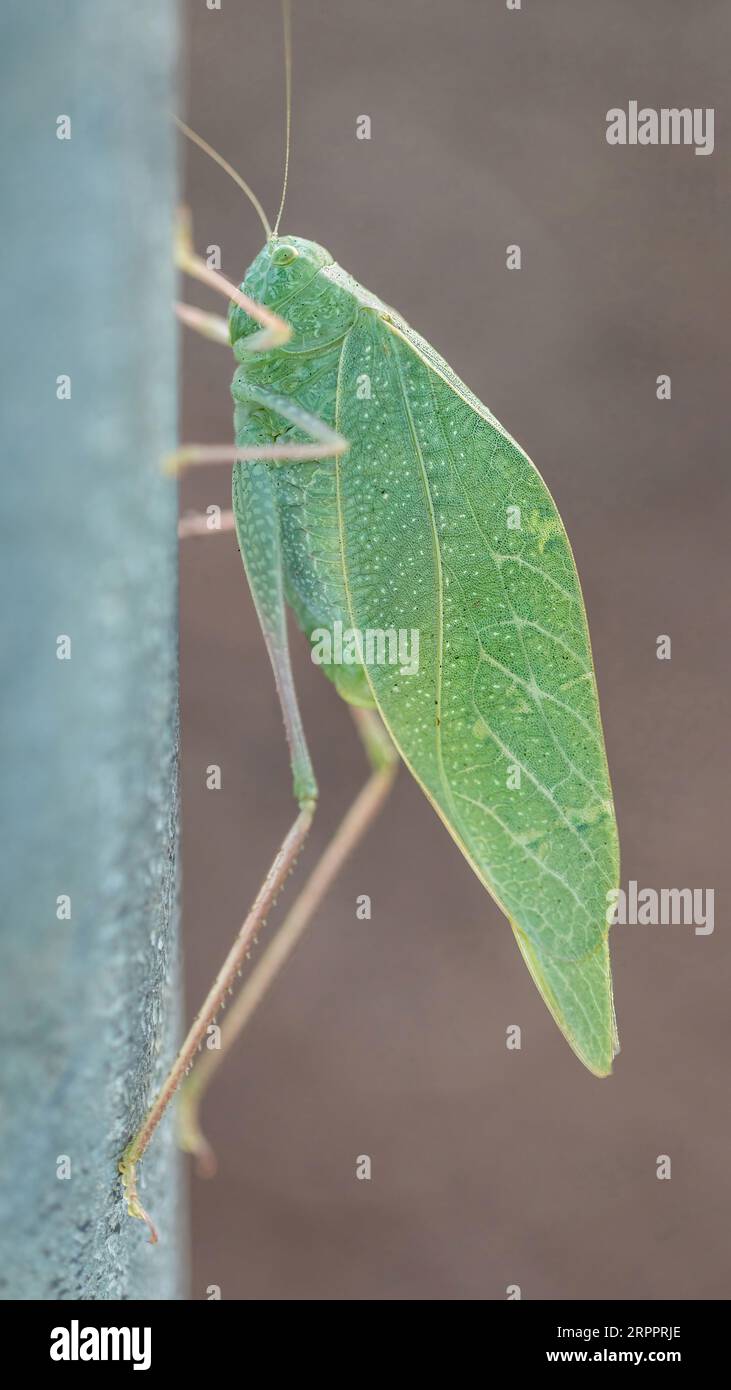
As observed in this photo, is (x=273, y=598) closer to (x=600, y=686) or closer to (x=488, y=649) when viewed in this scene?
(x=488, y=649)

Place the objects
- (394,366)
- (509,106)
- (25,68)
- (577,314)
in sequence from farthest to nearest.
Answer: (577,314)
(509,106)
(394,366)
(25,68)

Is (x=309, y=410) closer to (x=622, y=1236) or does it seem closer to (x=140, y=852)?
(x=140, y=852)

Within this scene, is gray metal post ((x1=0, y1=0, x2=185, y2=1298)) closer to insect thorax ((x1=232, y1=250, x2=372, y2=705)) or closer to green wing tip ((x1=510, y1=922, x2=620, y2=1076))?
insect thorax ((x1=232, y1=250, x2=372, y2=705))

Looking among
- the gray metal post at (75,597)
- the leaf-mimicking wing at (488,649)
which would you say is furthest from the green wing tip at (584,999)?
the gray metal post at (75,597)

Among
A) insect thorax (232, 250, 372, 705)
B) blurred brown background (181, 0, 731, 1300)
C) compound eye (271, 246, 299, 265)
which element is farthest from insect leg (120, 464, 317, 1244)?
blurred brown background (181, 0, 731, 1300)

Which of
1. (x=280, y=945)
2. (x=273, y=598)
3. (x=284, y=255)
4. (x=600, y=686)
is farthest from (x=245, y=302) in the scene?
(x=600, y=686)
